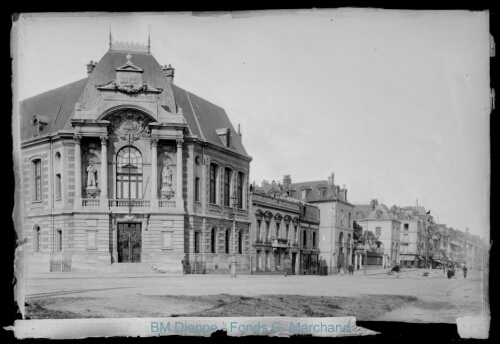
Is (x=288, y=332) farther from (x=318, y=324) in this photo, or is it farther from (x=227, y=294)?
(x=227, y=294)

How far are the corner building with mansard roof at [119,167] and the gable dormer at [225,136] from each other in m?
0.02

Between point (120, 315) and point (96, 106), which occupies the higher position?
point (96, 106)

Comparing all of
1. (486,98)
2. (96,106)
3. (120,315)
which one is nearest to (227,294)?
(120,315)

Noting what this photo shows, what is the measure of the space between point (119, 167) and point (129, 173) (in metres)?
0.19

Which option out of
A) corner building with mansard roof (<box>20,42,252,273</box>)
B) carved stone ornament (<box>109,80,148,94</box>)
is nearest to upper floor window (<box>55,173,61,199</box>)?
corner building with mansard roof (<box>20,42,252,273</box>)

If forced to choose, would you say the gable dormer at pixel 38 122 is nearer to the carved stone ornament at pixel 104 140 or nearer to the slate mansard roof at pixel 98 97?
the slate mansard roof at pixel 98 97

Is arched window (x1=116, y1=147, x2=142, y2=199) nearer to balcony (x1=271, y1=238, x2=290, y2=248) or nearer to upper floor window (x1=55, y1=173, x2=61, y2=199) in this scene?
upper floor window (x1=55, y1=173, x2=61, y2=199)

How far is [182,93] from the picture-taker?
8656 millimetres

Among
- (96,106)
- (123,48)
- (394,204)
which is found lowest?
(394,204)

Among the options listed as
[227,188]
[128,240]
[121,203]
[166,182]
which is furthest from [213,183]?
[128,240]

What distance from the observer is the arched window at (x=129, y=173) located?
8.57 meters

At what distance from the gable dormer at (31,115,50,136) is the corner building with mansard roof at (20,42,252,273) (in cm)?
2

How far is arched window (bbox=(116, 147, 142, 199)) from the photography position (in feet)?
28.1

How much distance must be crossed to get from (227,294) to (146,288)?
4.20ft
